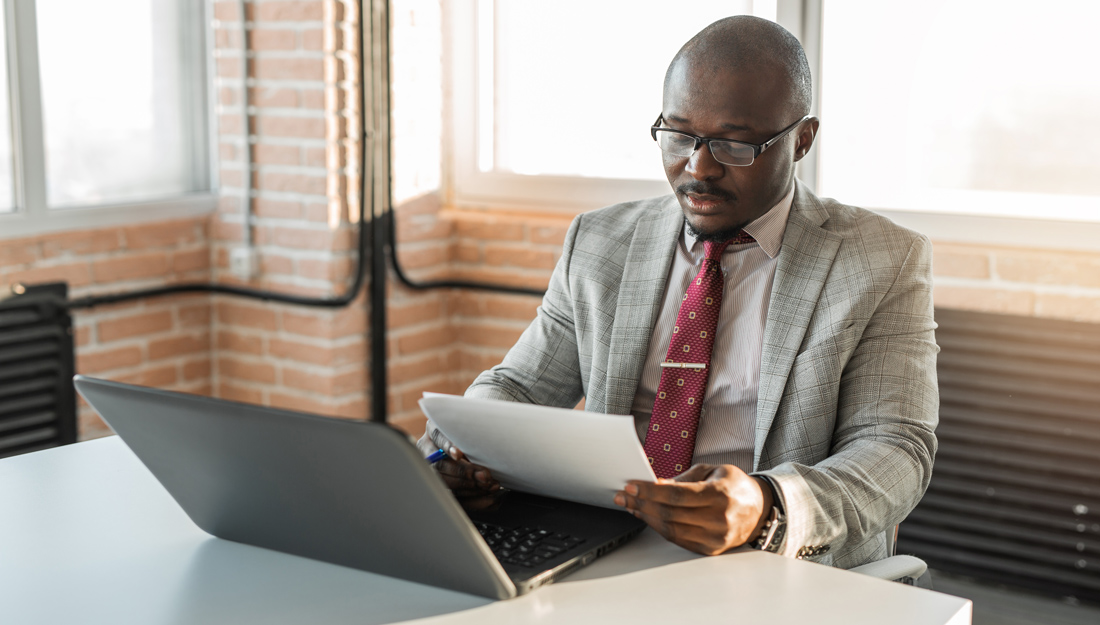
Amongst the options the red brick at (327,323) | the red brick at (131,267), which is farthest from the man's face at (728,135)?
the red brick at (131,267)

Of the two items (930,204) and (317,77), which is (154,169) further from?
(930,204)

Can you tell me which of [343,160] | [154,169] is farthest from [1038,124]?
[154,169]

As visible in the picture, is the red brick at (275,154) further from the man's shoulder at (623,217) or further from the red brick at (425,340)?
the man's shoulder at (623,217)

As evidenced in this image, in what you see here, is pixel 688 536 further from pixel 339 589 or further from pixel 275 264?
pixel 275 264

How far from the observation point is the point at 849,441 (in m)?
1.57

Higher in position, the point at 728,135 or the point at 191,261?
the point at 728,135

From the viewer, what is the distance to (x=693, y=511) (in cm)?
121

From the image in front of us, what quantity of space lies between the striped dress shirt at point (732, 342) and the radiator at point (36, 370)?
183 cm

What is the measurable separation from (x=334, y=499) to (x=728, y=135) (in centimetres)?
86

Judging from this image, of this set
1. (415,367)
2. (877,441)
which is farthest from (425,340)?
(877,441)

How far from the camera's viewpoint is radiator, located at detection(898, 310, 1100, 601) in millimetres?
2527

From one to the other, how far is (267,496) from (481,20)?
2.35 meters

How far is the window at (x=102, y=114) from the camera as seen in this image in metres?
2.85

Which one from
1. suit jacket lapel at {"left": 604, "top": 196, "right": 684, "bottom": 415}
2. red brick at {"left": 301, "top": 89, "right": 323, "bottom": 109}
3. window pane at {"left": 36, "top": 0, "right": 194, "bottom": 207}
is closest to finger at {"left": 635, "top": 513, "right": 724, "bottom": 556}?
suit jacket lapel at {"left": 604, "top": 196, "right": 684, "bottom": 415}
